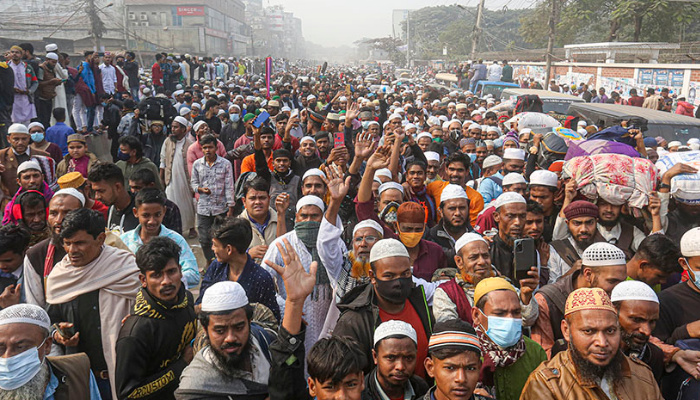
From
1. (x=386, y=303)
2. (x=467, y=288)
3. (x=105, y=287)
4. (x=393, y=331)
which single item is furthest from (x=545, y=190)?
(x=105, y=287)

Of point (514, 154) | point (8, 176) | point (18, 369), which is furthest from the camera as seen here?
point (514, 154)

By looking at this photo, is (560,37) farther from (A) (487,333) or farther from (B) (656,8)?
(A) (487,333)

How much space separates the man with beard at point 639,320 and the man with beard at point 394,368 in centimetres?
119

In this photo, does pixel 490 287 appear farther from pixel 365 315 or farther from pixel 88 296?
pixel 88 296

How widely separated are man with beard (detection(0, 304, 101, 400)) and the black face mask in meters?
1.64

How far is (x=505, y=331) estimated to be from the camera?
9.05 ft

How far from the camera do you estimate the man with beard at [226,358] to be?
2.46 m

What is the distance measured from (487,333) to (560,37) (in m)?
46.1

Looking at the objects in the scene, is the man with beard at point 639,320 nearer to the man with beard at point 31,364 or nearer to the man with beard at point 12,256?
the man with beard at point 31,364

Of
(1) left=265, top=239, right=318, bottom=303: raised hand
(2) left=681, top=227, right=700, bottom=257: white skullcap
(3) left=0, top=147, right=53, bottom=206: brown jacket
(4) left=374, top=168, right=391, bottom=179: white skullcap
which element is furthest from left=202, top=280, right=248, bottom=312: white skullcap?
(3) left=0, top=147, right=53, bottom=206: brown jacket

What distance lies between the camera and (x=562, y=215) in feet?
14.7

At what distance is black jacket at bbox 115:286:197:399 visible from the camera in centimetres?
264

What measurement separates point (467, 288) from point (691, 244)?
1474 mm

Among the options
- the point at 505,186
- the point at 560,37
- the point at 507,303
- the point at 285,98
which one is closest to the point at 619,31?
the point at 560,37
